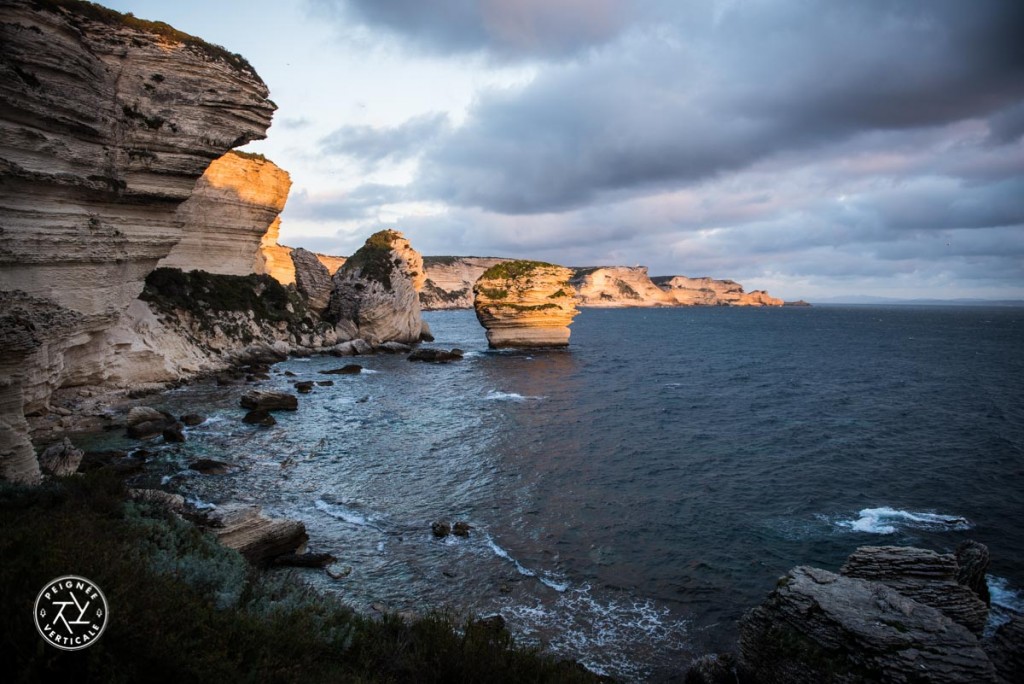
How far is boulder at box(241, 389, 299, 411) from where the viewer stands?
2897cm

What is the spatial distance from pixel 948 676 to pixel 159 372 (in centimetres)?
3698

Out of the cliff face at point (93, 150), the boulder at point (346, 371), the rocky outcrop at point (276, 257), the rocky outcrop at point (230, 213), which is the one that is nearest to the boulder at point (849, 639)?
the cliff face at point (93, 150)

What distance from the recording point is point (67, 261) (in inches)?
773

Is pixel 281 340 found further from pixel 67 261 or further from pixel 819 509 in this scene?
pixel 819 509

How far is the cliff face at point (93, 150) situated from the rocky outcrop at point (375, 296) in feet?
104

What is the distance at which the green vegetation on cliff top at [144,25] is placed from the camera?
19469 mm

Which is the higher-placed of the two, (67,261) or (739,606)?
(67,261)

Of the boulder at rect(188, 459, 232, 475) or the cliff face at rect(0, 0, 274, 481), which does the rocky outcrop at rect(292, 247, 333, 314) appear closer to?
the cliff face at rect(0, 0, 274, 481)

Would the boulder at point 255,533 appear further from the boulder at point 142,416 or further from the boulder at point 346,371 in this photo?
the boulder at point 346,371

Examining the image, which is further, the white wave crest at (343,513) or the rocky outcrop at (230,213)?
the rocky outcrop at (230,213)

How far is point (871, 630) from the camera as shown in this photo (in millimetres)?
8930

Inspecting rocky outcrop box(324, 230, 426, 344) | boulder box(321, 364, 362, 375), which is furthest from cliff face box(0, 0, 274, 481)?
rocky outcrop box(324, 230, 426, 344)

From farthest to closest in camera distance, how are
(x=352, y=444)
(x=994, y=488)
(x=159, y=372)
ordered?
1. (x=159, y=372)
2. (x=352, y=444)
3. (x=994, y=488)

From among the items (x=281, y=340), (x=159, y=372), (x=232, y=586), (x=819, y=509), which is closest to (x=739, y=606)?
(x=819, y=509)
